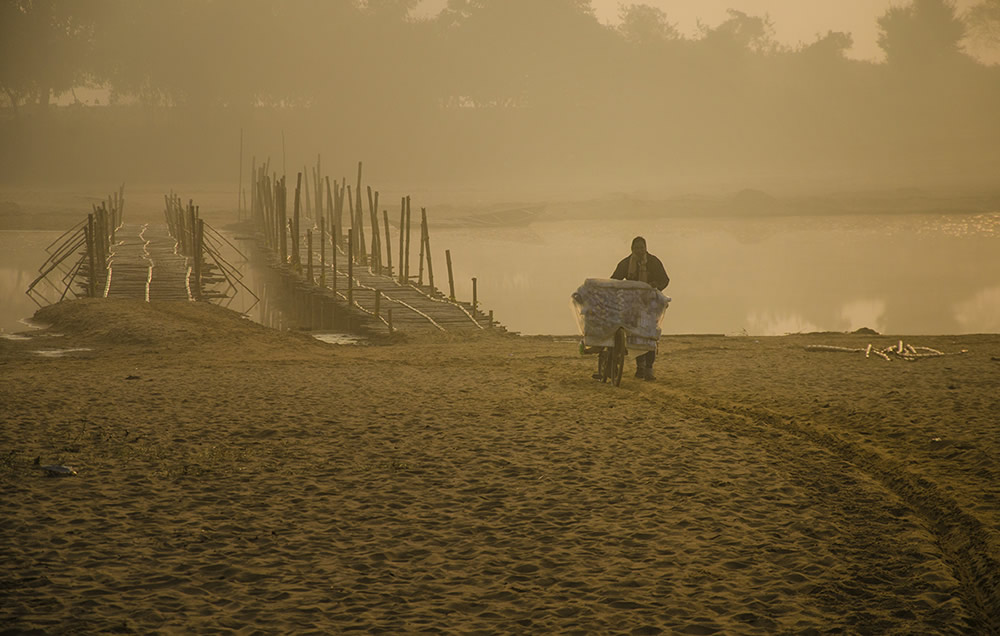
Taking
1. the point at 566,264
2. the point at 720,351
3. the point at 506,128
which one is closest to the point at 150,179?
the point at 506,128

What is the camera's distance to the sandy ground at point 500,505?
15.3 ft

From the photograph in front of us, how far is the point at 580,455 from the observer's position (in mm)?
7172

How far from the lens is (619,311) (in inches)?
398

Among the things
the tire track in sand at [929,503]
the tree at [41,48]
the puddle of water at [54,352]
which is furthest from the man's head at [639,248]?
the tree at [41,48]

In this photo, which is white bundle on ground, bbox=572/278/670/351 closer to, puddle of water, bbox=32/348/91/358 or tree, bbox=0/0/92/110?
puddle of water, bbox=32/348/91/358

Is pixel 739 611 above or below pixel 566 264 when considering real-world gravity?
below

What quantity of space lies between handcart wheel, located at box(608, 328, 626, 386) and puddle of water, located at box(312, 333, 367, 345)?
7.79m

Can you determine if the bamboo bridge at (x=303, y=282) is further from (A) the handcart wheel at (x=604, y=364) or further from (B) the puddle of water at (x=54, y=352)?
(A) the handcart wheel at (x=604, y=364)

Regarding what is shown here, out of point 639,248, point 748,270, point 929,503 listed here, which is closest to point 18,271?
point 748,270

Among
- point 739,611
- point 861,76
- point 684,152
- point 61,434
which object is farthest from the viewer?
point 861,76

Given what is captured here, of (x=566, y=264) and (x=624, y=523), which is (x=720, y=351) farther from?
(x=566, y=264)

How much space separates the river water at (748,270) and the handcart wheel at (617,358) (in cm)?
1229

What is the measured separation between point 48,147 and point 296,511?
2371 inches

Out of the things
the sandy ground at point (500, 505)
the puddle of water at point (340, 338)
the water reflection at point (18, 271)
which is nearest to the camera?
the sandy ground at point (500, 505)
